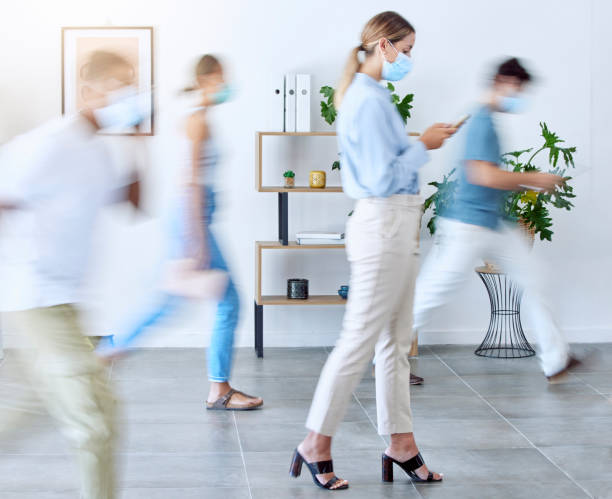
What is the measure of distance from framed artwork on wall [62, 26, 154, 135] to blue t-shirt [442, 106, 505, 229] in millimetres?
2276

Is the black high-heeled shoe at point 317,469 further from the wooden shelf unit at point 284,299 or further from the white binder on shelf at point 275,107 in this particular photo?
the white binder on shelf at point 275,107

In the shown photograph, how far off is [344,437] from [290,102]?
2.09 metres

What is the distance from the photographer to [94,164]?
206cm

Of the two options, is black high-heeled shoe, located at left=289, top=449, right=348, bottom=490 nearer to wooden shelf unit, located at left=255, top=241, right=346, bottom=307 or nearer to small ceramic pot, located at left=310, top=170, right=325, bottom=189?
wooden shelf unit, located at left=255, top=241, right=346, bottom=307

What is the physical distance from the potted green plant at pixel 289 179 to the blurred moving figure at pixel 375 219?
2.14 meters

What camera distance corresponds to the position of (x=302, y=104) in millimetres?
4855

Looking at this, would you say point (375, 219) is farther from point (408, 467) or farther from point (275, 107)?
point (275, 107)

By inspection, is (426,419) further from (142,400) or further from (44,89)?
(44,89)

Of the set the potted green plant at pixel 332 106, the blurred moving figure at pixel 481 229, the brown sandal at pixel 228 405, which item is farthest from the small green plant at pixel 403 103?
the brown sandal at pixel 228 405

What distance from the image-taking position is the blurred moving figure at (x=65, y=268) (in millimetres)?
2010

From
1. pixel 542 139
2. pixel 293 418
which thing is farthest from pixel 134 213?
pixel 542 139

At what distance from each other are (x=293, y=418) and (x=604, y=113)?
9.22 feet

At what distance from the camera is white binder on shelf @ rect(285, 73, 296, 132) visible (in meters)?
4.84

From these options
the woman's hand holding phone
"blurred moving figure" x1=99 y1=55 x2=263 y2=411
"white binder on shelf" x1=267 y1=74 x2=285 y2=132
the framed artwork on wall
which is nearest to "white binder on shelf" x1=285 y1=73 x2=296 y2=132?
"white binder on shelf" x1=267 y1=74 x2=285 y2=132
